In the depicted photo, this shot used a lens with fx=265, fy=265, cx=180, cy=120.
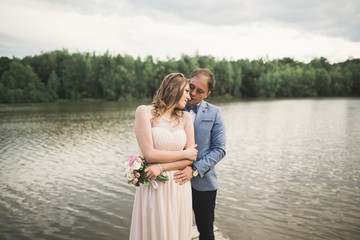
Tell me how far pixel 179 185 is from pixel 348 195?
755 centimetres

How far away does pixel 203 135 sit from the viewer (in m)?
3.08

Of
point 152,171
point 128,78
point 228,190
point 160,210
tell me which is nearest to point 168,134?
A: point 152,171

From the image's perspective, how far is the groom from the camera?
9.90ft

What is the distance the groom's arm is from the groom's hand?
0.39 ft

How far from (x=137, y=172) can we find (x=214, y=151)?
936 millimetres

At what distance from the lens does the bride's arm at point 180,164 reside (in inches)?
104

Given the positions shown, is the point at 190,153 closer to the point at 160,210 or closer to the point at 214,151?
the point at 214,151

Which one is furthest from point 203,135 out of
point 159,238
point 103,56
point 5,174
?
point 103,56

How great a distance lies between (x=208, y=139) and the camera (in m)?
3.10

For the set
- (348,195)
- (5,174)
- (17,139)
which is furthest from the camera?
(17,139)

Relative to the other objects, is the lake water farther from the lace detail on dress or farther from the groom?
the lace detail on dress

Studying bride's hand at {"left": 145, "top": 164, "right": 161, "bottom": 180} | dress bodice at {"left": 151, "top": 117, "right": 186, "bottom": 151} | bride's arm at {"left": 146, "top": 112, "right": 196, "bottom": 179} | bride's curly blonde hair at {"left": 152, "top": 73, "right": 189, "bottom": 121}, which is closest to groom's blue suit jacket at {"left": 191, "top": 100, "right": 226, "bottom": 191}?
bride's arm at {"left": 146, "top": 112, "right": 196, "bottom": 179}

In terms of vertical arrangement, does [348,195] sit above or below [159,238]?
below

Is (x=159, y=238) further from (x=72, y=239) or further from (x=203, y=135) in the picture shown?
(x=72, y=239)
